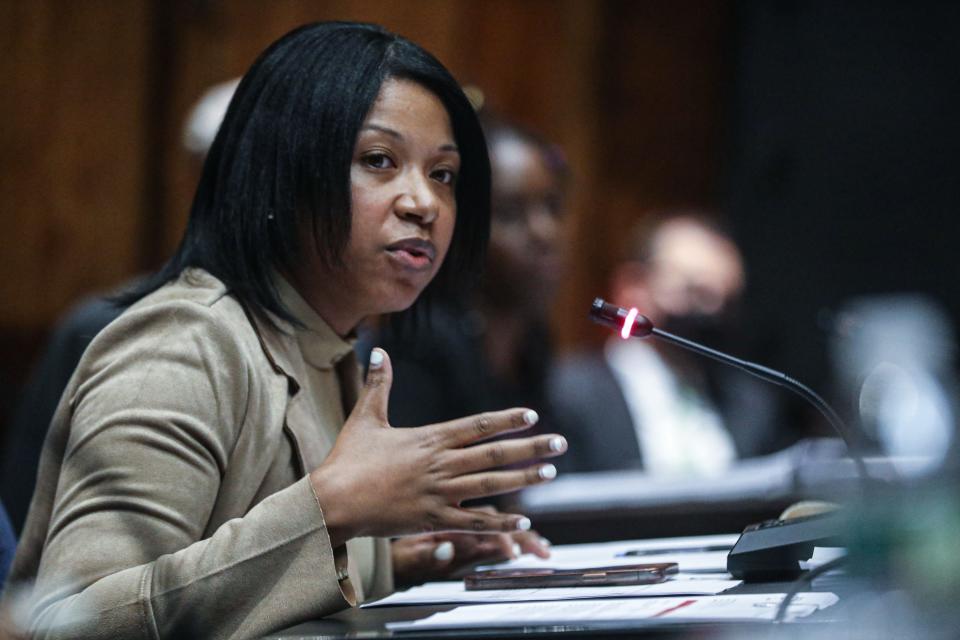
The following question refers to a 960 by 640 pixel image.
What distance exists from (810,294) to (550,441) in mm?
3591

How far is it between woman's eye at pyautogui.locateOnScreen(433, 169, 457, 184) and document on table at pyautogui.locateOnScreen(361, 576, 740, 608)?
1.70 feet

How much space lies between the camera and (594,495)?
264cm

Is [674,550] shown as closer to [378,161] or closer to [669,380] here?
[378,161]

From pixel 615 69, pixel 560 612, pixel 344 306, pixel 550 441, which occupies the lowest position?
pixel 560 612

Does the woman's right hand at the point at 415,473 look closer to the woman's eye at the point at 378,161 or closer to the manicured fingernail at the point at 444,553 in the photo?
the woman's eye at the point at 378,161

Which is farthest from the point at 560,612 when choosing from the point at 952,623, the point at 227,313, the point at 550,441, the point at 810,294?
the point at 810,294

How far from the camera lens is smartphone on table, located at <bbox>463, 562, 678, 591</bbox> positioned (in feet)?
4.52

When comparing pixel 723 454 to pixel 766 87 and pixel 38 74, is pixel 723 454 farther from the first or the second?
pixel 38 74

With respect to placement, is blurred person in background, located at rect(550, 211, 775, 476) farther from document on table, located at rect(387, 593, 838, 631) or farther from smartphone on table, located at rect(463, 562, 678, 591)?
document on table, located at rect(387, 593, 838, 631)

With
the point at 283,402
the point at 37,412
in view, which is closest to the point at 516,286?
the point at 37,412

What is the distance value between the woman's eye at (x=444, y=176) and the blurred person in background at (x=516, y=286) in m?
1.49

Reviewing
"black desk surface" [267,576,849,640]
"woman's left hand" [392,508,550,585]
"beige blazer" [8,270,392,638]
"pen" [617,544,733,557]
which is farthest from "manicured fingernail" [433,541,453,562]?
"black desk surface" [267,576,849,640]

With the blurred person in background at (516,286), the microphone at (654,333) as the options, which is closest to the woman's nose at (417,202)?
the microphone at (654,333)

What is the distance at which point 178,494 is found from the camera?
132 centimetres
